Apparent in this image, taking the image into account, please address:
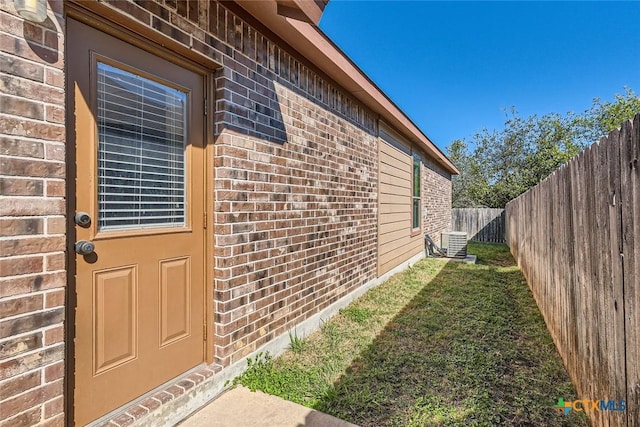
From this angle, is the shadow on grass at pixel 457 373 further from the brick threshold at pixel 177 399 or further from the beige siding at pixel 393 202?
the beige siding at pixel 393 202

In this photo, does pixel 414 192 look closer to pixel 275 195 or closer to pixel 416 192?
pixel 416 192

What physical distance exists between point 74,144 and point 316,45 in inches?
94.2

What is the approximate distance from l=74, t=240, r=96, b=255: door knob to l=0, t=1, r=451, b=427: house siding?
0.51ft

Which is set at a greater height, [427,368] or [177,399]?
[177,399]

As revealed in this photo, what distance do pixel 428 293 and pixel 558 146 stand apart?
20.8m

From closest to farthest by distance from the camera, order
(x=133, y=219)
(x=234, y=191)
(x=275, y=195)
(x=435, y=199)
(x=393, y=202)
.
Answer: (x=133, y=219)
(x=234, y=191)
(x=275, y=195)
(x=393, y=202)
(x=435, y=199)

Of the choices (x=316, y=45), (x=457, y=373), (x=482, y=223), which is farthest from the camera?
(x=482, y=223)

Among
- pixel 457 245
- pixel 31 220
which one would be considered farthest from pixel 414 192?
pixel 31 220

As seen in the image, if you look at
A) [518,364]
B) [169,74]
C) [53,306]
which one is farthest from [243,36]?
[518,364]

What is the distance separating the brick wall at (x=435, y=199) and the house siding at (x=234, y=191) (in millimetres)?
4593

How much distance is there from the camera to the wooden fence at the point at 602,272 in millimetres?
1458

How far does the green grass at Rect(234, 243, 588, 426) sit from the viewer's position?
223cm

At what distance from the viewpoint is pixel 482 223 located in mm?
15555

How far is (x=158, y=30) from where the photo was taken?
76.9 inches
